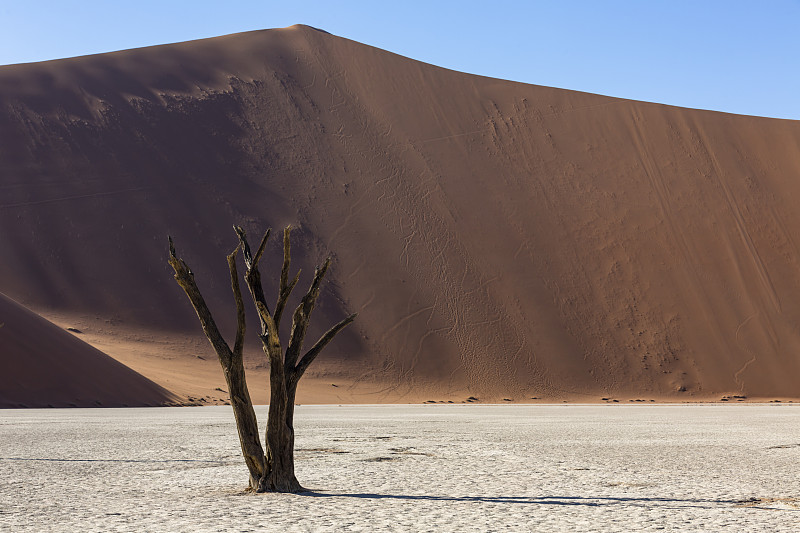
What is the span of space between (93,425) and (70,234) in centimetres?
2963

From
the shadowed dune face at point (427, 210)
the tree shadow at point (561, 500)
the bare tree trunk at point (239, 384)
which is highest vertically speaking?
the shadowed dune face at point (427, 210)

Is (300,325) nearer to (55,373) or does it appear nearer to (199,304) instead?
(199,304)

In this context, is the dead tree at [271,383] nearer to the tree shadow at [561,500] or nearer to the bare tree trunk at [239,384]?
the bare tree trunk at [239,384]

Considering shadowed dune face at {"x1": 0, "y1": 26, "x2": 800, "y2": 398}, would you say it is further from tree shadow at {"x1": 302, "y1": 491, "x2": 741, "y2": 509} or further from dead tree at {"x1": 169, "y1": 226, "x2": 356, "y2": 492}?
tree shadow at {"x1": 302, "y1": 491, "x2": 741, "y2": 509}

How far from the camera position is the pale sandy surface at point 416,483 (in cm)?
590

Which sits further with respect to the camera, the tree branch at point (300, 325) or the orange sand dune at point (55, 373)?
the orange sand dune at point (55, 373)

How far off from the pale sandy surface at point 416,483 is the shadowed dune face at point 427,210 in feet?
88.5

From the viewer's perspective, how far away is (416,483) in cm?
796

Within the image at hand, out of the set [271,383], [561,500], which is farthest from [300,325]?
[561,500]

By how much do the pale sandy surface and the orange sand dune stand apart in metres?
13.4

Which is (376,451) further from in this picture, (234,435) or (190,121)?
(190,121)

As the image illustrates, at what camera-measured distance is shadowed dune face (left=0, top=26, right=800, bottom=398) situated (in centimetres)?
4206

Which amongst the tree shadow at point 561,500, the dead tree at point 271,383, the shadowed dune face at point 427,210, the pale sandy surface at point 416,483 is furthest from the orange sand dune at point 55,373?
the tree shadow at point 561,500

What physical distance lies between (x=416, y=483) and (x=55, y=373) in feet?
75.7
